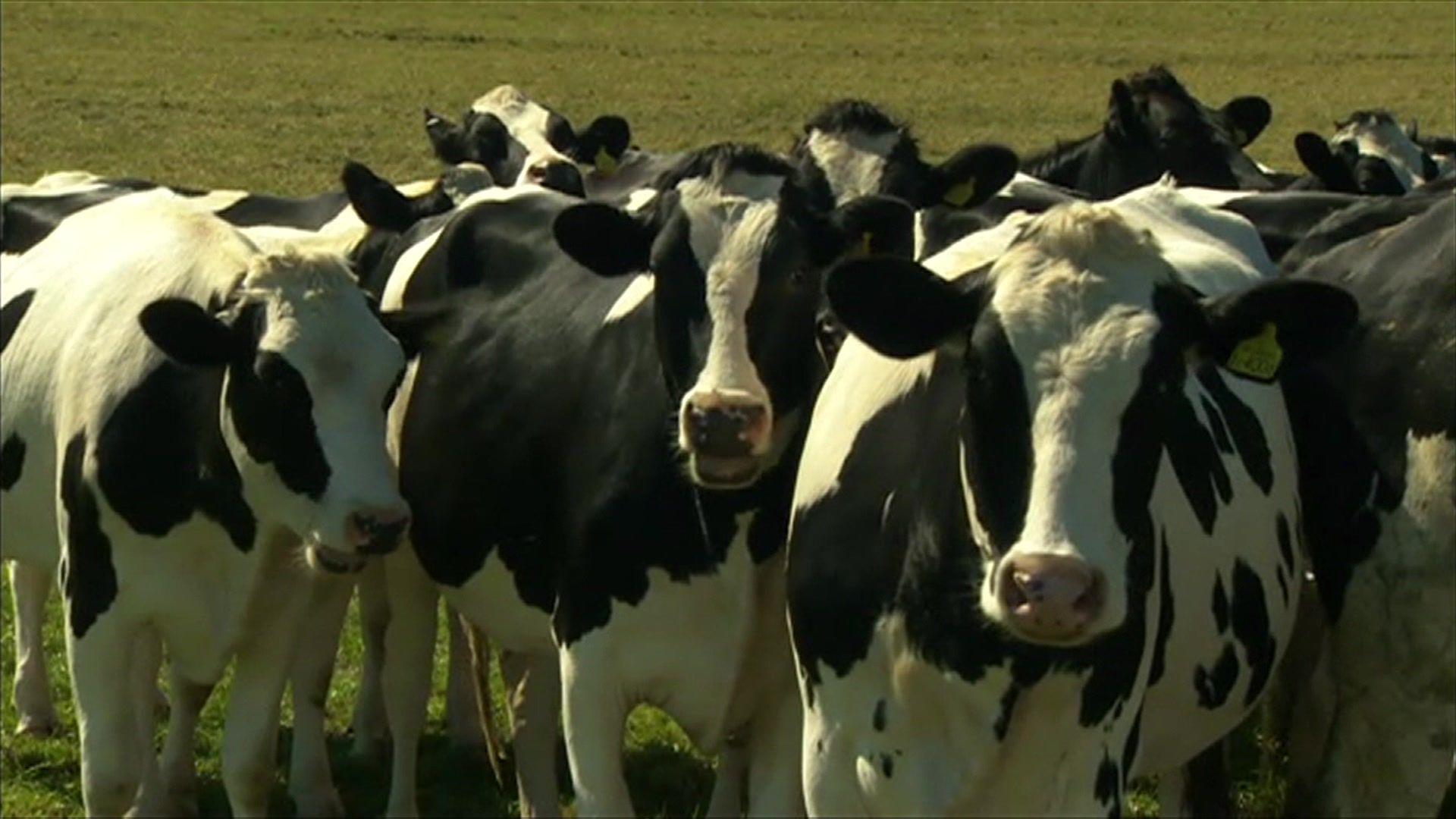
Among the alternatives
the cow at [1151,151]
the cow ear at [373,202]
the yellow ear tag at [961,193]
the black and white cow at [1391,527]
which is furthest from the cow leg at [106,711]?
the cow at [1151,151]

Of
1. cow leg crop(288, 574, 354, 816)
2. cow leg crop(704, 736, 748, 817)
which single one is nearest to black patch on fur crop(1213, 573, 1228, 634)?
cow leg crop(704, 736, 748, 817)

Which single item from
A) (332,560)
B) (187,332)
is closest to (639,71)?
(187,332)

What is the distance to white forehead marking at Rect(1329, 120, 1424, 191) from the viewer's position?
51.3ft

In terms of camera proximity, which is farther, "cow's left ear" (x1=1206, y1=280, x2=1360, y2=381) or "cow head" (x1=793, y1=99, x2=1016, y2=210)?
"cow head" (x1=793, y1=99, x2=1016, y2=210)

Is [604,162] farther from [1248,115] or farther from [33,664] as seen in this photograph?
[33,664]

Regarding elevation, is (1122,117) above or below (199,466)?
below

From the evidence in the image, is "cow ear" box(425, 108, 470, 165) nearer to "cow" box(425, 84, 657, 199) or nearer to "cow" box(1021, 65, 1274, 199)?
"cow" box(425, 84, 657, 199)

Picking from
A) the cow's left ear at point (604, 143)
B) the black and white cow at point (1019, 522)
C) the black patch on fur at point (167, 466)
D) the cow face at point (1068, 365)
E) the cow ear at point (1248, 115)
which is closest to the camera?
the cow face at point (1068, 365)

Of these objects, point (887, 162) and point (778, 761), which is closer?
point (778, 761)

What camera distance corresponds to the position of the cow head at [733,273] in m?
6.66

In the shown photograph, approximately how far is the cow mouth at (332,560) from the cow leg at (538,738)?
1.10m

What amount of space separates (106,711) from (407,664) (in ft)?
3.83

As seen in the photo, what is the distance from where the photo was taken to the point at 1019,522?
545 cm

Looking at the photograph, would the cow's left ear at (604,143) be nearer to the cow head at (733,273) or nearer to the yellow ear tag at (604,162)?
the yellow ear tag at (604,162)
